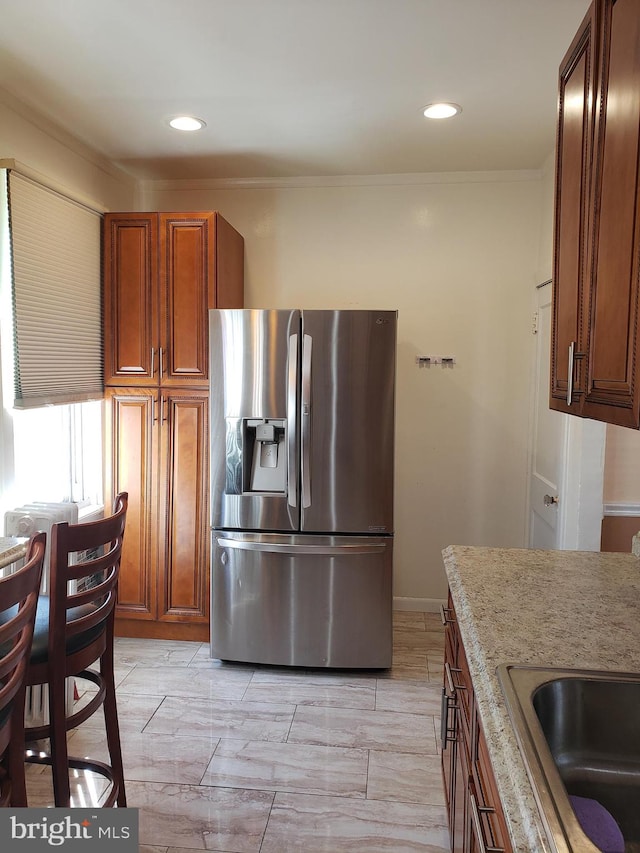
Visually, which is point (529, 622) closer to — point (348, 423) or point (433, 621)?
point (348, 423)

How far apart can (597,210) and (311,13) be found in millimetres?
1226

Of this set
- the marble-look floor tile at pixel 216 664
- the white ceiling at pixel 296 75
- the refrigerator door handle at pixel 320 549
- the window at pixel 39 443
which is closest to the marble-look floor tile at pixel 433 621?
the refrigerator door handle at pixel 320 549

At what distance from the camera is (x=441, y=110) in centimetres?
273

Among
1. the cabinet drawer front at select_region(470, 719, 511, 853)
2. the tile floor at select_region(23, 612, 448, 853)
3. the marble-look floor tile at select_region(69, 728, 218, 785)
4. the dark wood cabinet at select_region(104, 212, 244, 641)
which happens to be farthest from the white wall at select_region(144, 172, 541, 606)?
the cabinet drawer front at select_region(470, 719, 511, 853)

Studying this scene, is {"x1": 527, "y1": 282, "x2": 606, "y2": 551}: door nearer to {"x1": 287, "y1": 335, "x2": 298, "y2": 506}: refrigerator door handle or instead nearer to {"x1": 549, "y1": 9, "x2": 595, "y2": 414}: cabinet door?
{"x1": 549, "y1": 9, "x2": 595, "y2": 414}: cabinet door

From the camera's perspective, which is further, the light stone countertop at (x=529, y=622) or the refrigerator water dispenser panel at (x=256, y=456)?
the refrigerator water dispenser panel at (x=256, y=456)

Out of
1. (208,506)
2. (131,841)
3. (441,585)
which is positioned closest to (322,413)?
(208,506)

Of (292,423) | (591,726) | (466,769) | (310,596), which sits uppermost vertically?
(292,423)

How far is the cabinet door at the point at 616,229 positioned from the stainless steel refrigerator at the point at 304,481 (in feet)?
5.13

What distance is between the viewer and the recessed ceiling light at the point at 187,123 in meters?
2.86

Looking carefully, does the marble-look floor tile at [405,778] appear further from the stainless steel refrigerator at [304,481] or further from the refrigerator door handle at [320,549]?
the refrigerator door handle at [320,549]

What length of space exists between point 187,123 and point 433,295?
1.66 meters

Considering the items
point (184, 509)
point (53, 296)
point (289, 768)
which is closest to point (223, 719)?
point (289, 768)

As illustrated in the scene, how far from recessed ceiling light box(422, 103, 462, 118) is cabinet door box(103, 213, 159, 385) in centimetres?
148
